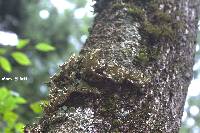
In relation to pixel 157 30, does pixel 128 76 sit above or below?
below

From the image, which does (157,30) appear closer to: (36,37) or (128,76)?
(128,76)

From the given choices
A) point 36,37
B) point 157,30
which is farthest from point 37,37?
point 157,30

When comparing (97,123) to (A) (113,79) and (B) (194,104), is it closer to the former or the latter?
(A) (113,79)

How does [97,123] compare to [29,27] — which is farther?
[29,27]

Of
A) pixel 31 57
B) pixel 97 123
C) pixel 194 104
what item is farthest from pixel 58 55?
pixel 97 123

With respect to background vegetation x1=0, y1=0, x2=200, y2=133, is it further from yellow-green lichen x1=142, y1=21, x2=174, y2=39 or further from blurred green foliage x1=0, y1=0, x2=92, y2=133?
yellow-green lichen x1=142, y1=21, x2=174, y2=39

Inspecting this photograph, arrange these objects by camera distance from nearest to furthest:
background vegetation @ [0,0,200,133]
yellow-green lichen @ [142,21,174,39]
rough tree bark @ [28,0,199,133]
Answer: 1. rough tree bark @ [28,0,199,133]
2. yellow-green lichen @ [142,21,174,39]
3. background vegetation @ [0,0,200,133]

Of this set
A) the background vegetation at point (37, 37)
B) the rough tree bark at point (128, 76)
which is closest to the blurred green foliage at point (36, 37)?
the background vegetation at point (37, 37)

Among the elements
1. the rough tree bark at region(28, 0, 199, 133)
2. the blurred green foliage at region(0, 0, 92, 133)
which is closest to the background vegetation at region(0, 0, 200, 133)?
the blurred green foliage at region(0, 0, 92, 133)

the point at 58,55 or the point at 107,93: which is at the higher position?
the point at 58,55
